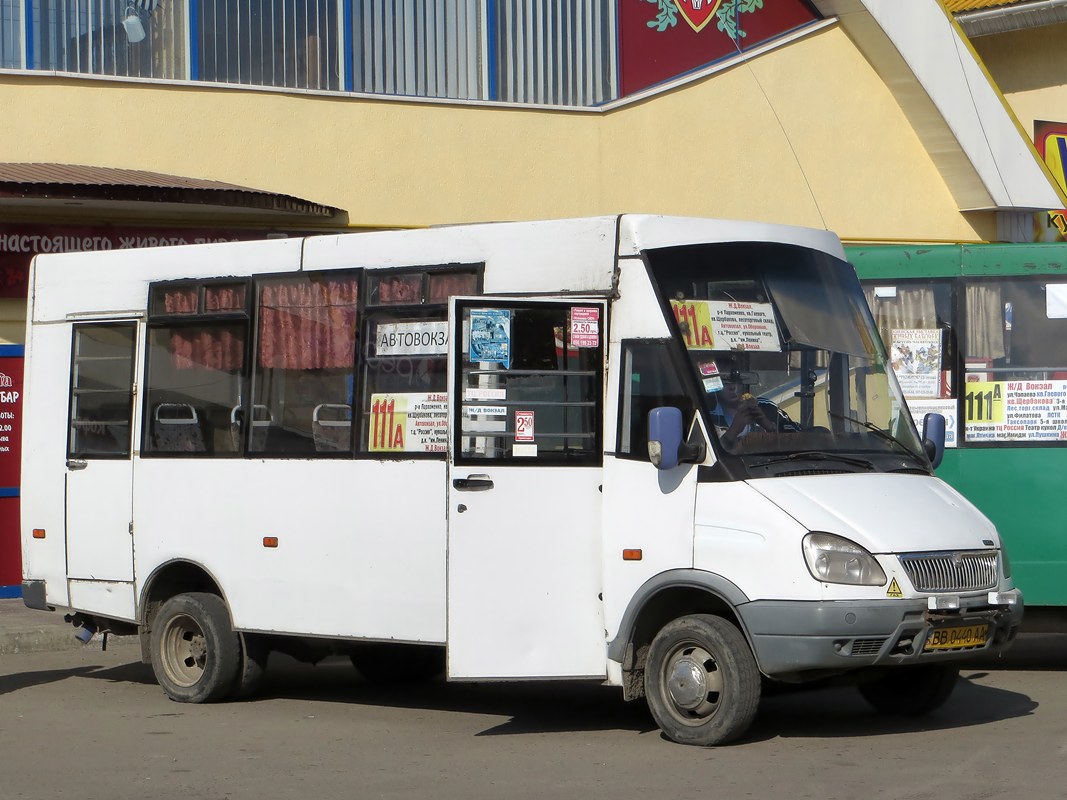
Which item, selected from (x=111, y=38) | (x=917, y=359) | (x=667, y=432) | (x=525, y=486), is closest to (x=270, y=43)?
(x=111, y=38)

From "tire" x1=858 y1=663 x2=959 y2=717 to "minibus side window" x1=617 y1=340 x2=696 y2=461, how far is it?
1820 mm

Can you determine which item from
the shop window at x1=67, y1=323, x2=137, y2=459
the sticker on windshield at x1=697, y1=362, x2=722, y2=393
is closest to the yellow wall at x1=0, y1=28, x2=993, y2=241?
the shop window at x1=67, y1=323, x2=137, y2=459

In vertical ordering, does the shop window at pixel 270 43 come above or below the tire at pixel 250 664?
above

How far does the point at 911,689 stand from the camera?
8906mm

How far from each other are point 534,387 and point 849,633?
Result: 2053 mm

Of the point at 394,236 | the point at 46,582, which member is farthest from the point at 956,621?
the point at 46,582

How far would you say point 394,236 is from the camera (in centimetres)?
930

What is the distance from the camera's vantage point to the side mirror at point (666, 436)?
786 cm

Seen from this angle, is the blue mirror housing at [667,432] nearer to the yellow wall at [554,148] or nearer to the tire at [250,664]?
the tire at [250,664]

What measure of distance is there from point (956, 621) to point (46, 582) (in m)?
5.93

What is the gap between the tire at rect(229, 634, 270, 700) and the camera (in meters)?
10.0

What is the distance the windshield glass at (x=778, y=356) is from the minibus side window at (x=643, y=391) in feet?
0.34

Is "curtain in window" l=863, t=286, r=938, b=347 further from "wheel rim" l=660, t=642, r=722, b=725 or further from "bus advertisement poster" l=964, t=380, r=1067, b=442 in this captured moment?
"wheel rim" l=660, t=642, r=722, b=725

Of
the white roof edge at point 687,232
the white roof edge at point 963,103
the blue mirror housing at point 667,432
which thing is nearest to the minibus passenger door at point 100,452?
the white roof edge at point 687,232
